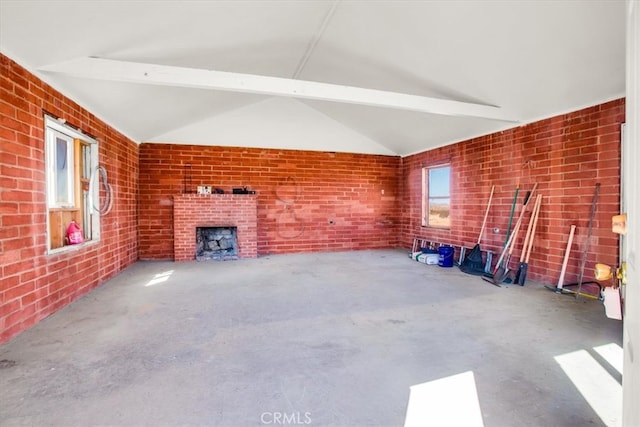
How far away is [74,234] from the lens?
12.6ft

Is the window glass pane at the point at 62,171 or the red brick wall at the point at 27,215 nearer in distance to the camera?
the red brick wall at the point at 27,215

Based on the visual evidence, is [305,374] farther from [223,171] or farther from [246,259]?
[223,171]

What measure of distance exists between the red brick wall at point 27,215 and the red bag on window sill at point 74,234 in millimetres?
131

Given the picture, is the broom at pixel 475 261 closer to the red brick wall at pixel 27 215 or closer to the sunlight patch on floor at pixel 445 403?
the sunlight patch on floor at pixel 445 403

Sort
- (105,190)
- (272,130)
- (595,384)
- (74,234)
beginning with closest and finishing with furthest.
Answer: (595,384), (74,234), (105,190), (272,130)

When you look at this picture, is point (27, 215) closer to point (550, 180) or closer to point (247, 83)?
point (247, 83)

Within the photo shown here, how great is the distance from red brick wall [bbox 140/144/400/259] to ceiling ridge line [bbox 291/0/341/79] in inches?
96.7

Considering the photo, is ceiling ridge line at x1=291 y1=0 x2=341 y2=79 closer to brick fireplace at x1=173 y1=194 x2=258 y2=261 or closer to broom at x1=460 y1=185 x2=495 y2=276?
brick fireplace at x1=173 y1=194 x2=258 y2=261

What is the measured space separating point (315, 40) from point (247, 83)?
4.14 ft

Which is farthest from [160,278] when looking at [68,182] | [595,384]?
[595,384]

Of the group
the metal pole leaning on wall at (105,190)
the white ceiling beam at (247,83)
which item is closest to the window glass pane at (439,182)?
the white ceiling beam at (247,83)

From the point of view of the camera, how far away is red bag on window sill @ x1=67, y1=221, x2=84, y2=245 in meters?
3.81

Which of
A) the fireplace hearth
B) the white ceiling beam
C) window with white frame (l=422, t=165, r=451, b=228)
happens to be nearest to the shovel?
the white ceiling beam

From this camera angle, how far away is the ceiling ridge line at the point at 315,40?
3.53 m
